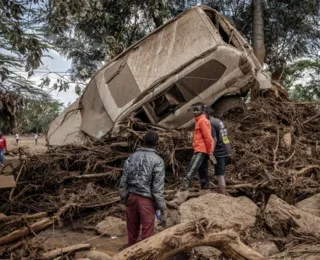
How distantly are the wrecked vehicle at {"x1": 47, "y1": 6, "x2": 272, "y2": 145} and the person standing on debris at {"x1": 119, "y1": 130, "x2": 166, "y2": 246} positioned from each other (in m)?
3.81

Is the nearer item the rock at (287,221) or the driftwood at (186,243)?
the driftwood at (186,243)

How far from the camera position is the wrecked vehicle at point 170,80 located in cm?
849

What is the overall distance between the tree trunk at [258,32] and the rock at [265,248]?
9.48m

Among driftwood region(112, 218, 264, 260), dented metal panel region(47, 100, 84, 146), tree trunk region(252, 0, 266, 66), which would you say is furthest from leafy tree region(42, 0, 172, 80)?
driftwood region(112, 218, 264, 260)

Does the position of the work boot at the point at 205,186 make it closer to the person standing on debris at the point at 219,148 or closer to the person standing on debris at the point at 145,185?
the person standing on debris at the point at 219,148

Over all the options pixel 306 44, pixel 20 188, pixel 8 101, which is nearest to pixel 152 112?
pixel 20 188

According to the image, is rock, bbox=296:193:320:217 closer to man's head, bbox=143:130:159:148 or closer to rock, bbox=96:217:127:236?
rock, bbox=96:217:127:236

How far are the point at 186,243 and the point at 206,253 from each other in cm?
80

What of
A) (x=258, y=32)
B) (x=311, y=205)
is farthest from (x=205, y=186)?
(x=258, y=32)

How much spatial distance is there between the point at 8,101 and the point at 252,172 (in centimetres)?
440

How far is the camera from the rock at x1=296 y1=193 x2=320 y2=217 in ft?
20.4

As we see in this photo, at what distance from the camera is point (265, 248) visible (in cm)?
496

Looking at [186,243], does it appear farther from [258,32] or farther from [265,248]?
[258,32]

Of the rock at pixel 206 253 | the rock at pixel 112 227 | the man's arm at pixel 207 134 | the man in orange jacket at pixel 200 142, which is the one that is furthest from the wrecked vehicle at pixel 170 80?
the rock at pixel 206 253
